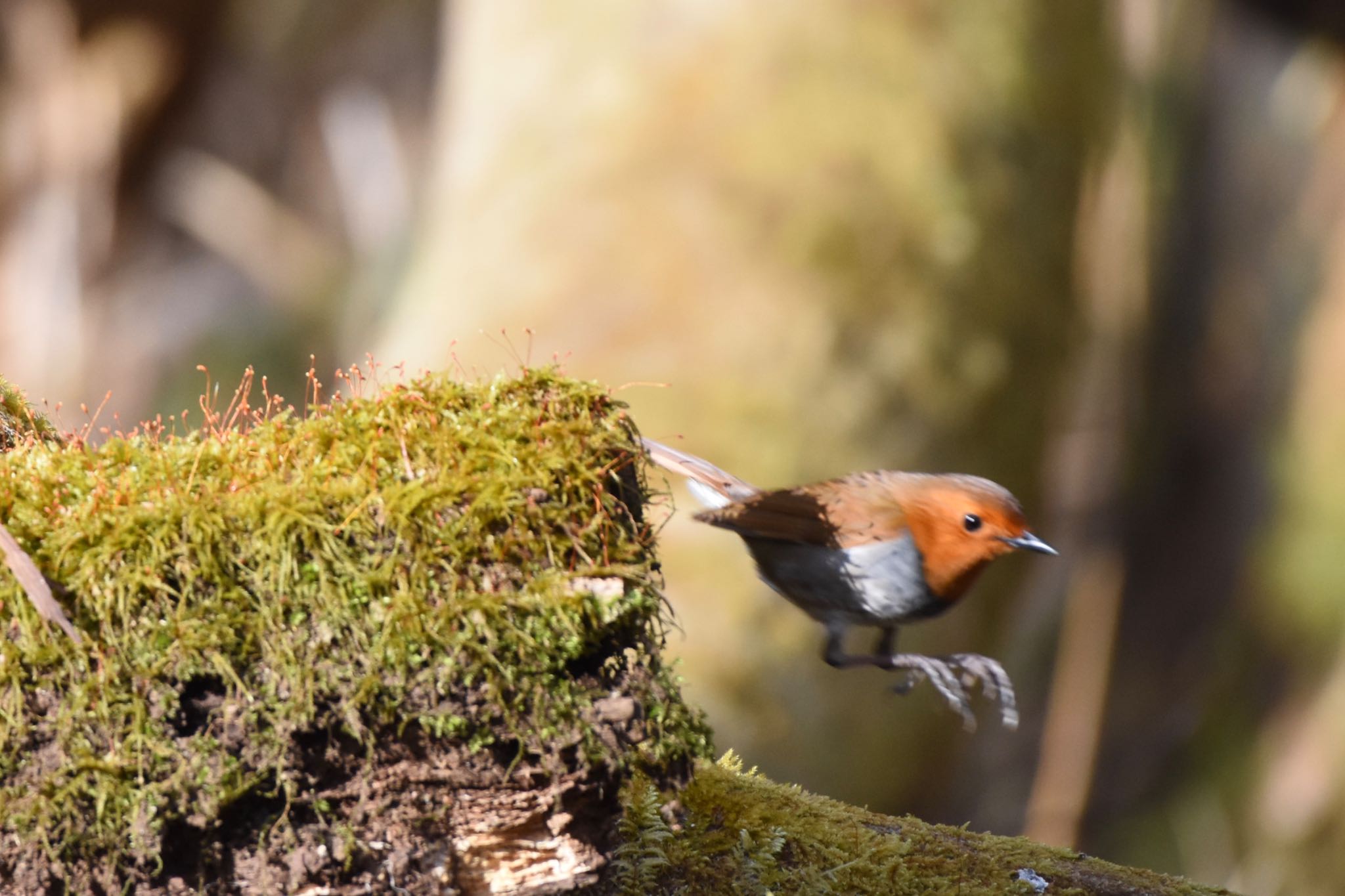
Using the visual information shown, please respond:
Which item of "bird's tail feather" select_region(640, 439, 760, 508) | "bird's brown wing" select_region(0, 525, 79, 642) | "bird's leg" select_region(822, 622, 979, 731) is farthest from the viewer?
"bird's tail feather" select_region(640, 439, 760, 508)

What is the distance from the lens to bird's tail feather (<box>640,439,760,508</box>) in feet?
8.94

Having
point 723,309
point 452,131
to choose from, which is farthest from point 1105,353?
point 452,131

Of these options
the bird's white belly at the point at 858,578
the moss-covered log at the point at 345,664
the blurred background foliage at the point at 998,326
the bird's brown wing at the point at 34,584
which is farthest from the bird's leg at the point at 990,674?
the blurred background foliage at the point at 998,326

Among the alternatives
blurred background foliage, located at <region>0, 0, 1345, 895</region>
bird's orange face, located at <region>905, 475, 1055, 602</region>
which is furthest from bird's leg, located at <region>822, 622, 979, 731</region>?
blurred background foliage, located at <region>0, 0, 1345, 895</region>

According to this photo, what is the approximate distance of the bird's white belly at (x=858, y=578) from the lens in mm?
2611

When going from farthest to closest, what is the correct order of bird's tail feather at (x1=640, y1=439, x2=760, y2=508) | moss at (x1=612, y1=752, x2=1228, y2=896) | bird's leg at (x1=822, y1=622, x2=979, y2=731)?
bird's tail feather at (x1=640, y1=439, x2=760, y2=508)
bird's leg at (x1=822, y1=622, x2=979, y2=731)
moss at (x1=612, y1=752, x2=1228, y2=896)

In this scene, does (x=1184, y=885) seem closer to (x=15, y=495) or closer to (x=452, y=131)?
(x=15, y=495)

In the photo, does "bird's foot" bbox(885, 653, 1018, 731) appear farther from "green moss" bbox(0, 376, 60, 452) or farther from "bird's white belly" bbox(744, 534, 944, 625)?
"green moss" bbox(0, 376, 60, 452)

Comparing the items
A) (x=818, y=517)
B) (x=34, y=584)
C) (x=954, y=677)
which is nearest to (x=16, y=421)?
(x=34, y=584)

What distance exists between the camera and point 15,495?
202cm

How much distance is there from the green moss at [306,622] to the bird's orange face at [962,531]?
870mm

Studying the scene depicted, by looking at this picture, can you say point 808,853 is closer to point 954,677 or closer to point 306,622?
point 954,677

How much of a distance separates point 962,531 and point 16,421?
7.95 ft

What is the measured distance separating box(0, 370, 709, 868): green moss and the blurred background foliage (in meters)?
2.68
